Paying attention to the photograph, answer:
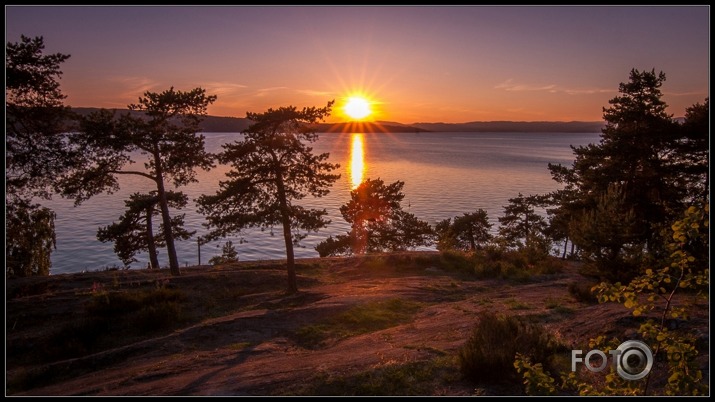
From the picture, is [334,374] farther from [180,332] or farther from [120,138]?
[120,138]

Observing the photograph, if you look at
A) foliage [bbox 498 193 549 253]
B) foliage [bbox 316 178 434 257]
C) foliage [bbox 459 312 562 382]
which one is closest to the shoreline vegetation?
foliage [bbox 459 312 562 382]

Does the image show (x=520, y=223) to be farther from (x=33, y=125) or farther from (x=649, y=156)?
(x=33, y=125)

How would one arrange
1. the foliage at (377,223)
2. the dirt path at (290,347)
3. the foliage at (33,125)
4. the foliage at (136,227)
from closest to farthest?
1. the dirt path at (290,347)
2. the foliage at (33,125)
3. the foliage at (136,227)
4. the foliage at (377,223)

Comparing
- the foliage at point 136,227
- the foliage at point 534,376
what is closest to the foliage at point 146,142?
the foliage at point 136,227

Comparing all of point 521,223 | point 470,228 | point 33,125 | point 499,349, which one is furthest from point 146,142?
point 521,223

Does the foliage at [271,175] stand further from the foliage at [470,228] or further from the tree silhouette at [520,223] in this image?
the tree silhouette at [520,223]

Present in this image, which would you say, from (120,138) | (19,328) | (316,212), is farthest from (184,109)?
(19,328)

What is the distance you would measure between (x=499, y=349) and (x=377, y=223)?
125 ft

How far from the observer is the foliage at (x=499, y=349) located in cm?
707

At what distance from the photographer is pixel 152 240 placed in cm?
2845

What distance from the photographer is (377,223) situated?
4534cm

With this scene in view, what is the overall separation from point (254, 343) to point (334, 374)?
463 cm

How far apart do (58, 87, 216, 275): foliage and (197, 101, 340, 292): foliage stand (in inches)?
A: 159

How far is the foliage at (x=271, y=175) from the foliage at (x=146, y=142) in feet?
13.3
